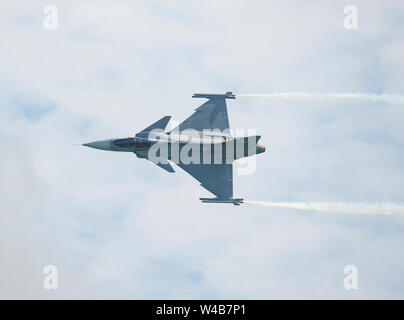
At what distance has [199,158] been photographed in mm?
73875

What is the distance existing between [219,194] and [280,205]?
15.7 feet

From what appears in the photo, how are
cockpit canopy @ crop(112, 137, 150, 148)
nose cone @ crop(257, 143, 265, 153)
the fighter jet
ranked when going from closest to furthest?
the fighter jet → cockpit canopy @ crop(112, 137, 150, 148) → nose cone @ crop(257, 143, 265, 153)

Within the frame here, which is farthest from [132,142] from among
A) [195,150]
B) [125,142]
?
[195,150]

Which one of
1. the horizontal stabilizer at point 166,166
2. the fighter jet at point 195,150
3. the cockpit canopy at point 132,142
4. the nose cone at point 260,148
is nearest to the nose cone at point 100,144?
the fighter jet at point 195,150

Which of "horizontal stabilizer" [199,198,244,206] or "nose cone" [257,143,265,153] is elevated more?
"nose cone" [257,143,265,153]

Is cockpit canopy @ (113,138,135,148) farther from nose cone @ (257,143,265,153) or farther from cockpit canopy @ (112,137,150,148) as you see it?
nose cone @ (257,143,265,153)

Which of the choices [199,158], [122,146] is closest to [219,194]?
[199,158]

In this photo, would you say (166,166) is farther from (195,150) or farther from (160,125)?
(160,125)

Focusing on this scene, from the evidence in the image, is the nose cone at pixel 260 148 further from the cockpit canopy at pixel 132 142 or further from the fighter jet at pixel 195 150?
the cockpit canopy at pixel 132 142

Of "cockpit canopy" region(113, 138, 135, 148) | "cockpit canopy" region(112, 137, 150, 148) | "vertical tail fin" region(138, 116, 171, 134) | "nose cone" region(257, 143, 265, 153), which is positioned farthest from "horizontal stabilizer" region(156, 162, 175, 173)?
"nose cone" region(257, 143, 265, 153)

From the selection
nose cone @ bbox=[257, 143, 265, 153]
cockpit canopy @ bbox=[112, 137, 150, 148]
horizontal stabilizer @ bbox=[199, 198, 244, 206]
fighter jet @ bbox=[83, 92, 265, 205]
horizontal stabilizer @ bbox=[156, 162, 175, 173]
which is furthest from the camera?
nose cone @ bbox=[257, 143, 265, 153]

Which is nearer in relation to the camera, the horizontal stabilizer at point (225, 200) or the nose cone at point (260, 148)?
the horizontal stabilizer at point (225, 200)
